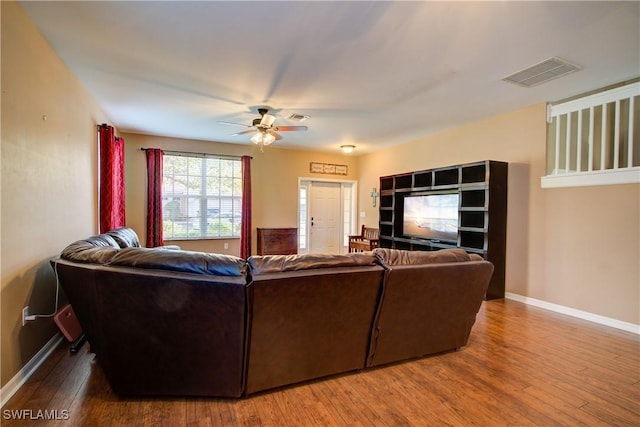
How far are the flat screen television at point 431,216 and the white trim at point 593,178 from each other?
114 cm

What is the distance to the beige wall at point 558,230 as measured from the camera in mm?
3211

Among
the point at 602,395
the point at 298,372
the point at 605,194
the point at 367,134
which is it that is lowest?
the point at 602,395

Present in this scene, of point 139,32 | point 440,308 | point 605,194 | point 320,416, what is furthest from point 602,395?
point 139,32

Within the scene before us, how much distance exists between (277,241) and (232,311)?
488cm

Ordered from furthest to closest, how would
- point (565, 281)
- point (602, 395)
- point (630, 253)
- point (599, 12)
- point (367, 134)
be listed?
point (367, 134), point (565, 281), point (630, 253), point (599, 12), point (602, 395)

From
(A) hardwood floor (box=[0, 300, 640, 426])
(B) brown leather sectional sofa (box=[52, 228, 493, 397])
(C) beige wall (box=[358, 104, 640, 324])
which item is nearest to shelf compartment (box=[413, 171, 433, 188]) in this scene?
(C) beige wall (box=[358, 104, 640, 324])

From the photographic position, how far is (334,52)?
266 cm

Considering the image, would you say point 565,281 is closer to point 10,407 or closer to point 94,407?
point 94,407

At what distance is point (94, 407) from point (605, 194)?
190 inches

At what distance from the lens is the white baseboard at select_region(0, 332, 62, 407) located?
183 centimetres

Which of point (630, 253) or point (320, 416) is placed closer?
point (320, 416)

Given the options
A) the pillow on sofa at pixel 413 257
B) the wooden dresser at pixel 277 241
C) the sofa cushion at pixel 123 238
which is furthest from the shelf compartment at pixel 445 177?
the sofa cushion at pixel 123 238

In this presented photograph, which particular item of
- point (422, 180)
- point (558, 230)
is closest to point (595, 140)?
point (558, 230)

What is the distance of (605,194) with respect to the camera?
334cm
